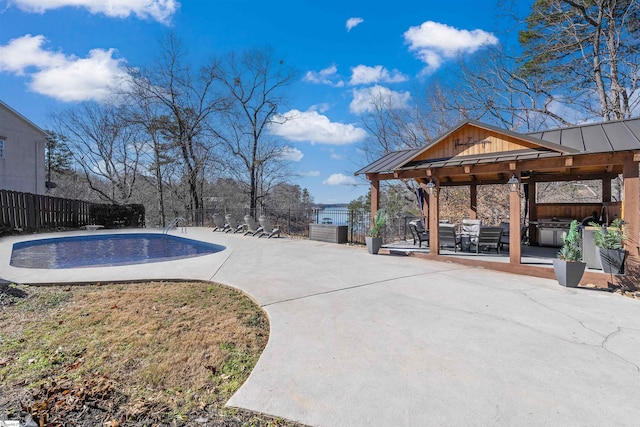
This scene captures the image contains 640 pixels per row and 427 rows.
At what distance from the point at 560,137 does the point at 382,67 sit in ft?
51.1

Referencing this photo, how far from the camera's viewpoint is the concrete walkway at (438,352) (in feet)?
7.16

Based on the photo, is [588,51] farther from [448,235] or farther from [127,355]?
[127,355]

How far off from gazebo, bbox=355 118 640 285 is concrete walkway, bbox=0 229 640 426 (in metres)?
1.69

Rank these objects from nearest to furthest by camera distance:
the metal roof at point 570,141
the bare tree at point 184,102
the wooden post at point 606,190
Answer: the metal roof at point 570,141 < the wooden post at point 606,190 < the bare tree at point 184,102

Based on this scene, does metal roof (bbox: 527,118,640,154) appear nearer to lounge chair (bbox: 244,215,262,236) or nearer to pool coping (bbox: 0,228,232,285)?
pool coping (bbox: 0,228,232,285)

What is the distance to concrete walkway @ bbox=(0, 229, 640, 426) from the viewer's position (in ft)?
7.16

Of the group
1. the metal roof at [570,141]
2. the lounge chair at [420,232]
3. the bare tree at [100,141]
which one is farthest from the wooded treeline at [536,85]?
the bare tree at [100,141]

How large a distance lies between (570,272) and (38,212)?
66.6 ft

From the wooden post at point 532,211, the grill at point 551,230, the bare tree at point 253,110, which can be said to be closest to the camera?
the grill at point 551,230

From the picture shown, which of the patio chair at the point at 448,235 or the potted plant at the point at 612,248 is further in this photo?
the patio chair at the point at 448,235

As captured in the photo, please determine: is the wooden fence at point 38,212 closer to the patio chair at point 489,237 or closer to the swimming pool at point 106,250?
the swimming pool at point 106,250

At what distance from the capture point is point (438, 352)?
3.00m

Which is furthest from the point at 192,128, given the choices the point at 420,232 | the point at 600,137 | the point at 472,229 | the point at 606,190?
the point at 606,190

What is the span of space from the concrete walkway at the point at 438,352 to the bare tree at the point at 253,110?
51.1 ft
